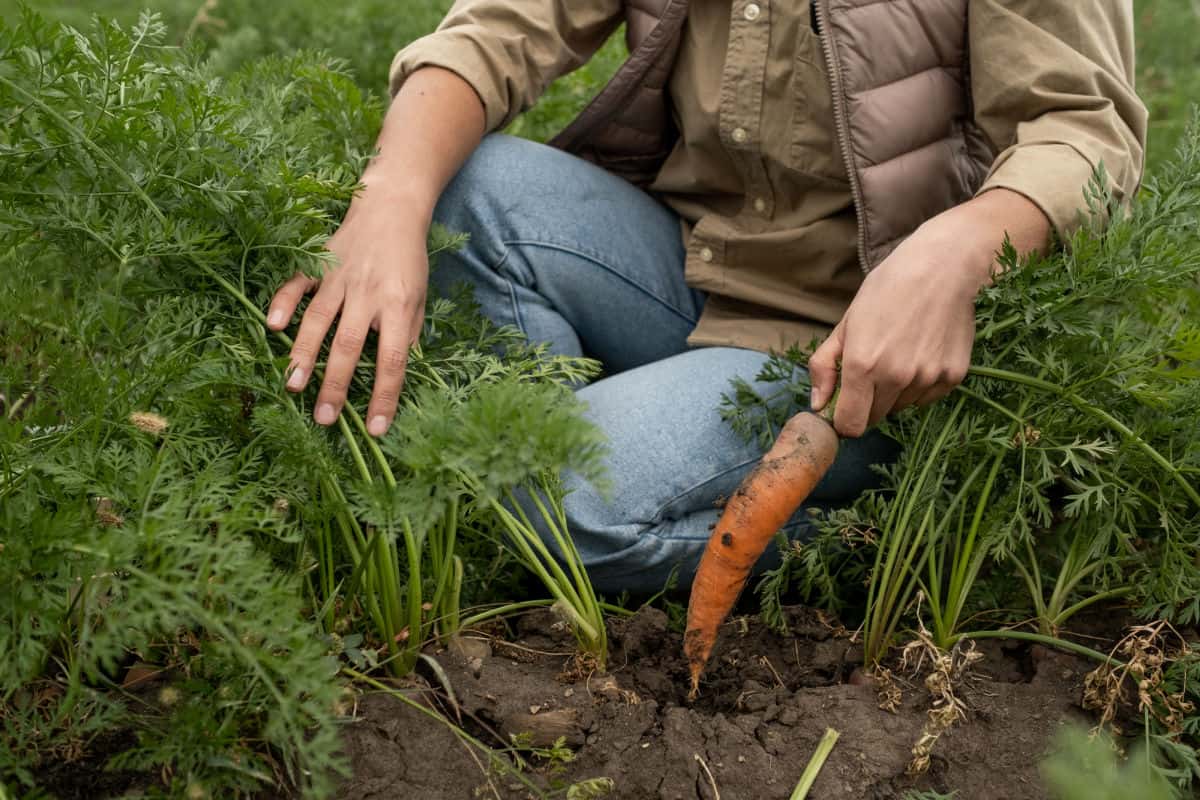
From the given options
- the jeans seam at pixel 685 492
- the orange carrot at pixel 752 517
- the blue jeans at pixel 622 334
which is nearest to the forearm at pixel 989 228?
the orange carrot at pixel 752 517

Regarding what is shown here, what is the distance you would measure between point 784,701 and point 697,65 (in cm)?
121

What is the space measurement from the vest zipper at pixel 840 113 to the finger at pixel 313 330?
90cm

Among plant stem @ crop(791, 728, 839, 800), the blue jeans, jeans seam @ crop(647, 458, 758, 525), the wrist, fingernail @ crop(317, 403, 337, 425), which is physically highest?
the wrist

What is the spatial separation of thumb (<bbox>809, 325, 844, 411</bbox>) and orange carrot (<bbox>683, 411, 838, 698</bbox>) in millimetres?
33

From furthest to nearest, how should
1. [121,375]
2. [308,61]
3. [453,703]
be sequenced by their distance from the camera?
[308,61]
[453,703]
[121,375]

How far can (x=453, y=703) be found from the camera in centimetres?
154

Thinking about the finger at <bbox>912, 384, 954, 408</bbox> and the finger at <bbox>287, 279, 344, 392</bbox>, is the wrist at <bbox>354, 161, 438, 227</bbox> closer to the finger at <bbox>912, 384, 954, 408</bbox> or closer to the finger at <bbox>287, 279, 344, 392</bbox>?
the finger at <bbox>287, 279, 344, 392</bbox>

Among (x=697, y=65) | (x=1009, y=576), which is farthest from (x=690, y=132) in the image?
(x=1009, y=576)

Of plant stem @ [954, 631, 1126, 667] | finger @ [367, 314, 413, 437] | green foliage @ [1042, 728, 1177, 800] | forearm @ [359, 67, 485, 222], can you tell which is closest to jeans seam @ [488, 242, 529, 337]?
forearm @ [359, 67, 485, 222]

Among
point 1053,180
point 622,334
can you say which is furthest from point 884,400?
point 622,334

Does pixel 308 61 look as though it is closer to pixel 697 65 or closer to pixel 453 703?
pixel 697 65

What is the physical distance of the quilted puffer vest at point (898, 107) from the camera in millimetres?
1839

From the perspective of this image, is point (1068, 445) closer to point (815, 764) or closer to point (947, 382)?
point (947, 382)

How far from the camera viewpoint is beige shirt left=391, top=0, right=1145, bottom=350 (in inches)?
68.4
